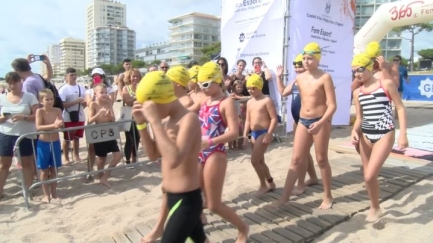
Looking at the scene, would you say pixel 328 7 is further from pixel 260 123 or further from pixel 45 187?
pixel 45 187

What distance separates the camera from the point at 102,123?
213 inches

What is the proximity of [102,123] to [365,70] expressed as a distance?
13.0 ft

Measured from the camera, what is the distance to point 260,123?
4395mm

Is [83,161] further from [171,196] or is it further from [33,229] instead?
[171,196]

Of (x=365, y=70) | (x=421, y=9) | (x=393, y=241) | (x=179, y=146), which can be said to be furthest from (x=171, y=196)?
(x=421, y=9)

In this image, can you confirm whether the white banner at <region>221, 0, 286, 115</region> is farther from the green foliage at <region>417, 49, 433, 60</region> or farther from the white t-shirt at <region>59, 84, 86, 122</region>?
the green foliage at <region>417, 49, 433, 60</region>

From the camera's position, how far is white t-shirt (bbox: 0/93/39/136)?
4807 mm

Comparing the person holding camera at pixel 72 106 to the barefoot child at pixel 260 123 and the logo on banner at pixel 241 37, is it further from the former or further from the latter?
the logo on banner at pixel 241 37

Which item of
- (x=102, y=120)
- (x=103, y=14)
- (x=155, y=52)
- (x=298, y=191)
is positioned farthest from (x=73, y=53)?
(x=298, y=191)

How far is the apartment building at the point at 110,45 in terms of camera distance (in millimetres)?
131500

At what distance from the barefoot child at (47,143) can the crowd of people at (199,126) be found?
0.01m

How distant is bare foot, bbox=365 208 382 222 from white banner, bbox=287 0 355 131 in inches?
166

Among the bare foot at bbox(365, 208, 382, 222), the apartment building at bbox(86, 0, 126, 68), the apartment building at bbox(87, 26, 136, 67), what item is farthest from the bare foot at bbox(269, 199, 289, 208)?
the apartment building at bbox(86, 0, 126, 68)

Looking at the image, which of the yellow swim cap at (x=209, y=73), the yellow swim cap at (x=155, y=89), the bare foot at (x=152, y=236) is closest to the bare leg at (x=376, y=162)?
the yellow swim cap at (x=209, y=73)
